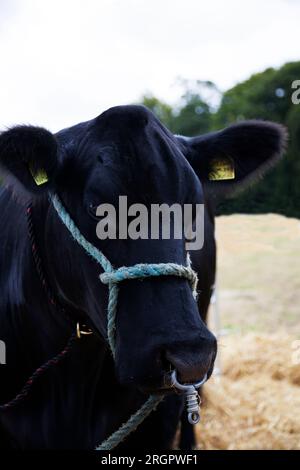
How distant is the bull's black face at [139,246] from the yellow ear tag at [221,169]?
500 millimetres

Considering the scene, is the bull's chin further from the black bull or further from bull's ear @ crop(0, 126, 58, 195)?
bull's ear @ crop(0, 126, 58, 195)

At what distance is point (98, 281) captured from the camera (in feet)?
8.24

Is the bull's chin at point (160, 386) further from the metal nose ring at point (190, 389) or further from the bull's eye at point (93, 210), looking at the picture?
the bull's eye at point (93, 210)

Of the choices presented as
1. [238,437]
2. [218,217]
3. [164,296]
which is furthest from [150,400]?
[218,217]

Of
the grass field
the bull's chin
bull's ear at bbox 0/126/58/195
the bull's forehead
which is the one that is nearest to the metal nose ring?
the bull's chin

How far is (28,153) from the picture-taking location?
267 centimetres

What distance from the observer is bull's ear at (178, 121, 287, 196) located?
10.2 ft

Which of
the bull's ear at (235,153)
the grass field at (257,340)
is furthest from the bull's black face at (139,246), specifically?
the grass field at (257,340)

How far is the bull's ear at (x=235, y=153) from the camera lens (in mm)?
3118

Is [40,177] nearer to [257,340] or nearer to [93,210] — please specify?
[93,210]

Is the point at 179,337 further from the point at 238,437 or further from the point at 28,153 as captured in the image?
the point at 238,437

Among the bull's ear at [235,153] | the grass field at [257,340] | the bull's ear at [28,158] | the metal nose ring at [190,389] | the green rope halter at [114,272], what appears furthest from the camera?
the grass field at [257,340]

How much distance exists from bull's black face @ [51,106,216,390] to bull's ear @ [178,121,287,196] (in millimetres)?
427

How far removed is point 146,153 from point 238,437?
3.64 metres
